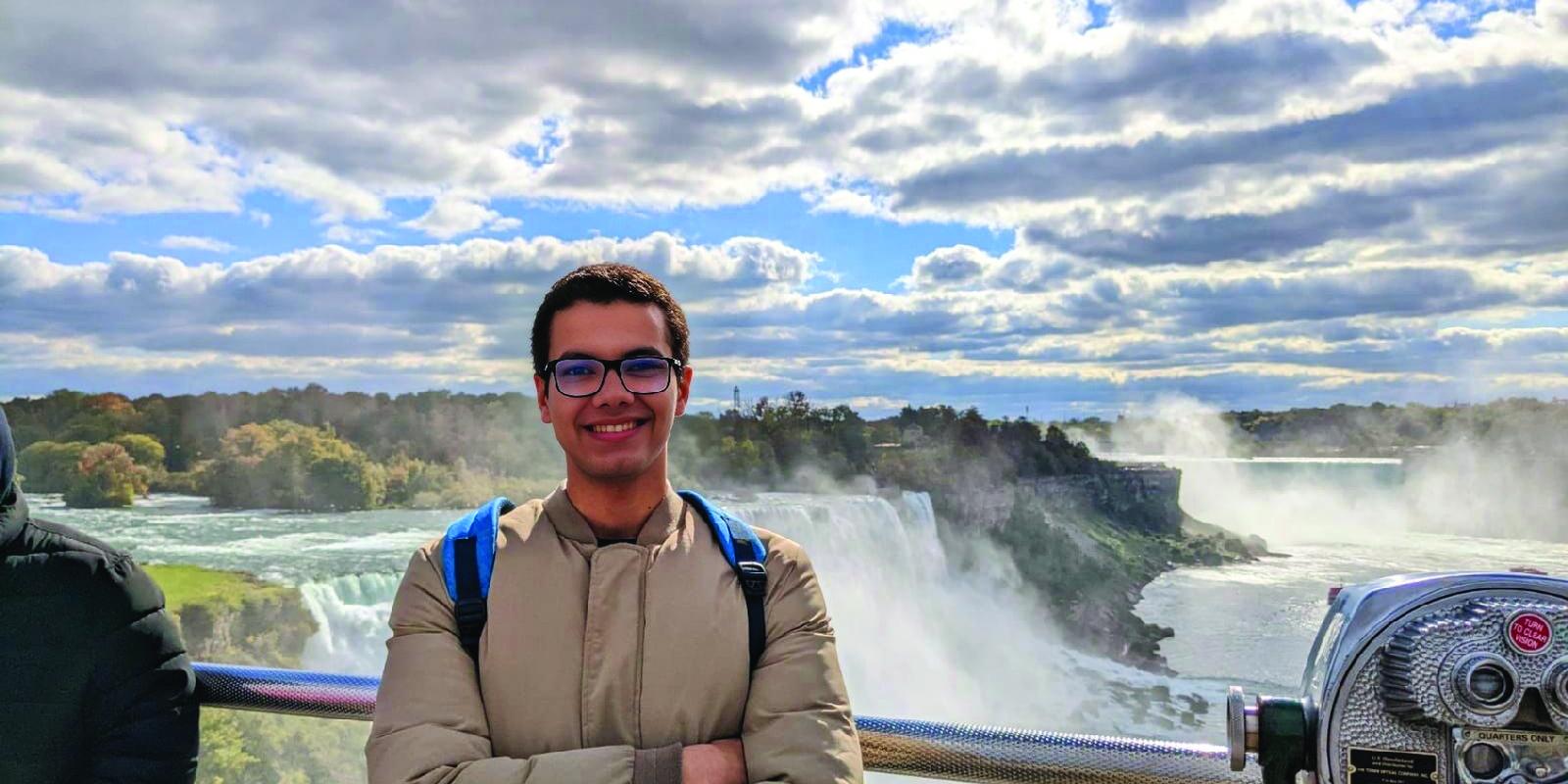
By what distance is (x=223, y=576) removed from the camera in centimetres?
2358

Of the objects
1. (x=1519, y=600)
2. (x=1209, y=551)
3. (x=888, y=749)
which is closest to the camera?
(x=1519, y=600)

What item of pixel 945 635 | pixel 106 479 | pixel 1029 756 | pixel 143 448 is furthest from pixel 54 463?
pixel 945 635

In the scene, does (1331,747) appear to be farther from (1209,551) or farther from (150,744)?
(1209,551)

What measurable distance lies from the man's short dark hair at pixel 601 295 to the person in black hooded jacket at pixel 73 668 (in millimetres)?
970

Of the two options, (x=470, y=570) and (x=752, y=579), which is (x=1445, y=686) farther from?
(x=470, y=570)

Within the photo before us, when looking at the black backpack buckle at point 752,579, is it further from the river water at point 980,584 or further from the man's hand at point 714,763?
the river water at point 980,584

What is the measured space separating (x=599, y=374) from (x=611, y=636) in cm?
47

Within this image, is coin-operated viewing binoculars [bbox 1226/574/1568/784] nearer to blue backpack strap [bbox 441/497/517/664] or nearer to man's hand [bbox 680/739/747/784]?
man's hand [bbox 680/739/747/784]

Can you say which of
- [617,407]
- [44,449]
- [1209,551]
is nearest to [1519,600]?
[617,407]

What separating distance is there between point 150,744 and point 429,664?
0.77 meters

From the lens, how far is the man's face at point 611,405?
1975 mm

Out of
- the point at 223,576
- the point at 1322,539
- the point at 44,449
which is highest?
the point at 44,449

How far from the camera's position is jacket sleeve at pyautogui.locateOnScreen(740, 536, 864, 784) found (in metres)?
1.80

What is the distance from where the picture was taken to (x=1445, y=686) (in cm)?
147
